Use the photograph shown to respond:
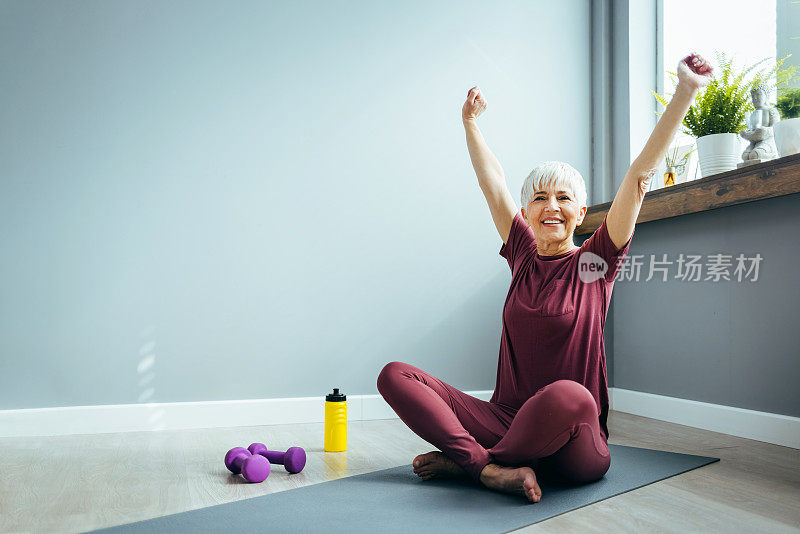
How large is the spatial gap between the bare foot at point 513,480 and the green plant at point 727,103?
160 cm

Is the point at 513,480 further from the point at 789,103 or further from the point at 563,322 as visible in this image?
the point at 789,103

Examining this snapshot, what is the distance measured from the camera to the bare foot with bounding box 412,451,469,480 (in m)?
1.46

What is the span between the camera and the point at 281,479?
60.1 inches

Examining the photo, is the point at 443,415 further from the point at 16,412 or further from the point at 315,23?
the point at 315,23

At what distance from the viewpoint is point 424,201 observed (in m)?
2.65

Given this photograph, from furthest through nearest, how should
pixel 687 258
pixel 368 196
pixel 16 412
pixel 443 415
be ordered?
pixel 368 196 → pixel 687 258 → pixel 16 412 → pixel 443 415

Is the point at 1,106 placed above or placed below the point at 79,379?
above

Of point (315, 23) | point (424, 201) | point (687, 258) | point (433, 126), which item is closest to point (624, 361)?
point (687, 258)

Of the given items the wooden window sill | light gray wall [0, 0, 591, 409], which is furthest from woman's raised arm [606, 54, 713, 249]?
light gray wall [0, 0, 591, 409]

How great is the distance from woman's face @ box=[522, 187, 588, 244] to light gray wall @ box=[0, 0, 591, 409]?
111cm

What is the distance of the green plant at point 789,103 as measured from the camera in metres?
2.07

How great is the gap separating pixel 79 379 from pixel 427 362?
50.9 inches

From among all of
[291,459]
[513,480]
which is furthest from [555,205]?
[291,459]

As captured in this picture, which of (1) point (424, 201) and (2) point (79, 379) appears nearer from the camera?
(2) point (79, 379)
